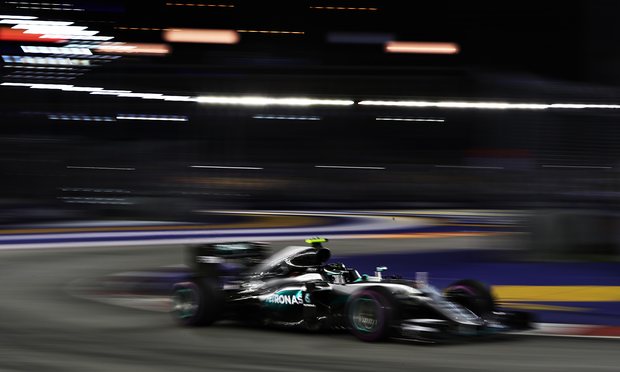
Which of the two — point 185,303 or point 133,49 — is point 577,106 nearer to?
point 185,303

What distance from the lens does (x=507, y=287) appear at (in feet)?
36.7

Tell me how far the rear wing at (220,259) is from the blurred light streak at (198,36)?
5155 cm

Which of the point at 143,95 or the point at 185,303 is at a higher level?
the point at 143,95

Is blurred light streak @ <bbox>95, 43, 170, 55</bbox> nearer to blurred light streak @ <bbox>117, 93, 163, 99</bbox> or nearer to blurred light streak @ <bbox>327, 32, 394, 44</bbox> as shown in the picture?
blurred light streak @ <bbox>327, 32, 394, 44</bbox>

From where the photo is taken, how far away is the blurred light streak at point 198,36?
58969mm

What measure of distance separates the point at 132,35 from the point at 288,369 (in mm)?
61112

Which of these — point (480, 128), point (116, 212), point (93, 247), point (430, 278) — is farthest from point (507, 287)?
point (480, 128)

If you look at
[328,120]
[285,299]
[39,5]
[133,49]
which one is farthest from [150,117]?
[285,299]

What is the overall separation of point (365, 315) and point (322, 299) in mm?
554

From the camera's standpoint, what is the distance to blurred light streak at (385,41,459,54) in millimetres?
59188

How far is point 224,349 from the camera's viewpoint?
22.0 feet

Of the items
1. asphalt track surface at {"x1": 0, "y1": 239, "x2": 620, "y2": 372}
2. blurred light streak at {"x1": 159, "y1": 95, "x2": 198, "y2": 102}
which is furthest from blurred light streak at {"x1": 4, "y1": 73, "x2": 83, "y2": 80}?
asphalt track surface at {"x1": 0, "y1": 239, "x2": 620, "y2": 372}

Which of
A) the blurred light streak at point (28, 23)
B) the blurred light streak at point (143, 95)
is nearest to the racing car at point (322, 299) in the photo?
the blurred light streak at point (143, 95)

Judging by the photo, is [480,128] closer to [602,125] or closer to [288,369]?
[602,125]
